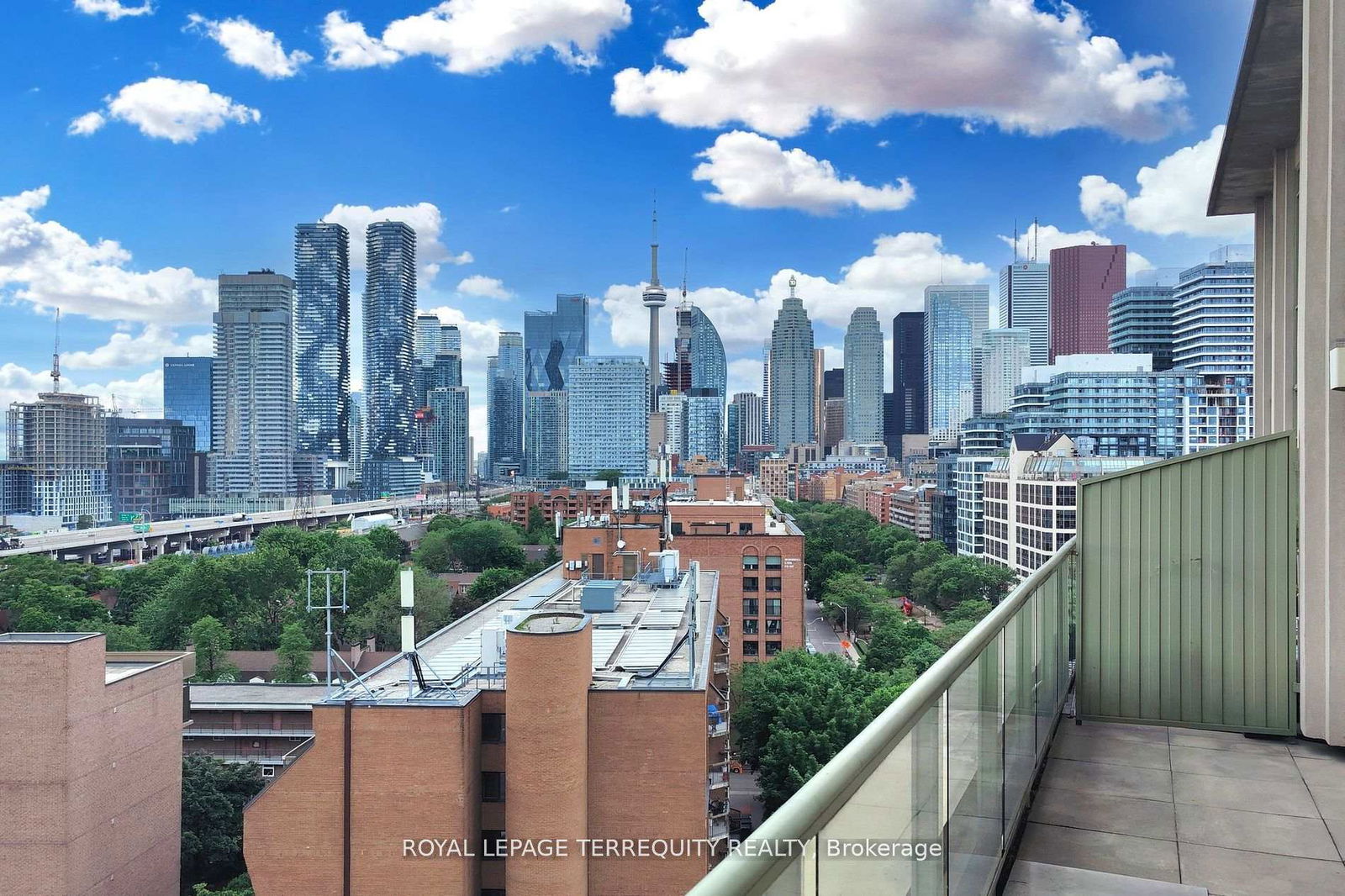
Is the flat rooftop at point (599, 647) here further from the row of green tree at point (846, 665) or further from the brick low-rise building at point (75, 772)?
the brick low-rise building at point (75, 772)

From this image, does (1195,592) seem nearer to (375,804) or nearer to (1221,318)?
(375,804)

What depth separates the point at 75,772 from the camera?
20.4 m

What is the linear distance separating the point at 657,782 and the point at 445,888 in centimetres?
425

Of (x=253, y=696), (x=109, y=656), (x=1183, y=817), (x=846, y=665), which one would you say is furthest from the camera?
(x=253, y=696)

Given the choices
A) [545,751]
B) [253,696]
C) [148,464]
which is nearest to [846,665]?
[545,751]

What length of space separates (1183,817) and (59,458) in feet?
604

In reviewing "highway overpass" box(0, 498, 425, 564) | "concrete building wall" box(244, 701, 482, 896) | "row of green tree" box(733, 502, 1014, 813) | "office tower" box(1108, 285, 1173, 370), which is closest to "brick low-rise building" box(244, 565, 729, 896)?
"concrete building wall" box(244, 701, 482, 896)

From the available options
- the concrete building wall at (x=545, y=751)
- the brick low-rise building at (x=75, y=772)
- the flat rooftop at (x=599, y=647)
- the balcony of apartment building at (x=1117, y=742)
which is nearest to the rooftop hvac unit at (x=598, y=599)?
the flat rooftop at (x=599, y=647)

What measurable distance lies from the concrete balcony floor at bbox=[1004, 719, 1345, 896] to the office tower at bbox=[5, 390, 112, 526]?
173 metres

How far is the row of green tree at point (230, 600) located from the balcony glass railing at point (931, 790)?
133 ft

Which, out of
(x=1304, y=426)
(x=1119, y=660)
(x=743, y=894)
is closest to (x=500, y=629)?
(x=1119, y=660)

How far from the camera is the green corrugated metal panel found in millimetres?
5172

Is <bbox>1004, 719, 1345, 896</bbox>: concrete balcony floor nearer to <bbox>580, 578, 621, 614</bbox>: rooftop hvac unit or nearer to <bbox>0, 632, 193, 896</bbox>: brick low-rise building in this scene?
<bbox>580, 578, 621, 614</bbox>: rooftop hvac unit

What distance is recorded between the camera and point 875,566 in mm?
76750
